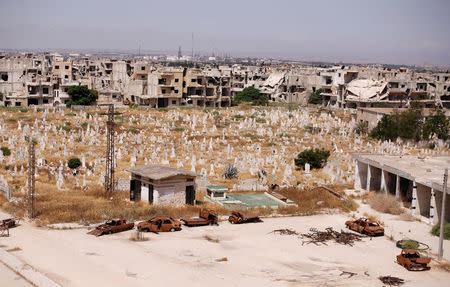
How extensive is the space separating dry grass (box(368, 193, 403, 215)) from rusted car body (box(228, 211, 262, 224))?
6000 mm

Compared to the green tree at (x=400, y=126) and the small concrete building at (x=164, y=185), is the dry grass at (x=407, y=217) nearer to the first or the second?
the small concrete building at (x=164, y=185)

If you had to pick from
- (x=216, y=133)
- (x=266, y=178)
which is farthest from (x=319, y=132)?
(x=266, y=178)

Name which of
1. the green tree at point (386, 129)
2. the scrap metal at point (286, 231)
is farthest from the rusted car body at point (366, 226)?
the green tree at point (386, 129)

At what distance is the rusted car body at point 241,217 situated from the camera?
21.4 metres

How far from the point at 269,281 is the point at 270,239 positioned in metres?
4.19

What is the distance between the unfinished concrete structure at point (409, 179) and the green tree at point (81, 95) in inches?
1580

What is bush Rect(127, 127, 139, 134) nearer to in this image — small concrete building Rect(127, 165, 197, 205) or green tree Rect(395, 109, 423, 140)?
small concrete building Rect(127, 165, 197, 205)

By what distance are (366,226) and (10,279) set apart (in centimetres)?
1264

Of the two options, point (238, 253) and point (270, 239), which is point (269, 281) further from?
point (270, 239)

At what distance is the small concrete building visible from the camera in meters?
23.1

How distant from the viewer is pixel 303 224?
2186cm

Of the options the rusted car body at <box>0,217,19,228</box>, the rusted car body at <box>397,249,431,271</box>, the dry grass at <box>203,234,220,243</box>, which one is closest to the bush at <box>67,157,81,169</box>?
the rusted car body at <box>0,217,19,228</box>

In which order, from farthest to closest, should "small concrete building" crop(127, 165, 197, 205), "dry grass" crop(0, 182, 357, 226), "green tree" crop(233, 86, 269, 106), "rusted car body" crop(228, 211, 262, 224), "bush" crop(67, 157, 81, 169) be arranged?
"green tree" crop(233, 86, 269, 106)
"bush" crop(67, 157, 81, 169)
"small concrete building" crop(127, 165, 197, 205)
"rusted car body" crop(228, 211, 262, 224)
"dry grass" crop(0, 182, 357, 226)

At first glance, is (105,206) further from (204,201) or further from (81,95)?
(81,95)
